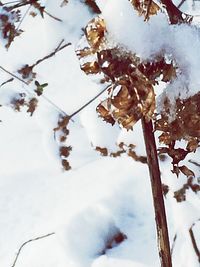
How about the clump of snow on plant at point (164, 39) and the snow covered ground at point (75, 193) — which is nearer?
the clump of snow on plant at point (164, 39)

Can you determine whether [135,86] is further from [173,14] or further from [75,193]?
[75,193]

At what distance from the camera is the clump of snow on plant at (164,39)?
89cm

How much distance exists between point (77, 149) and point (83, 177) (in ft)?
0.91

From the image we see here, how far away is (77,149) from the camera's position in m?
3.32

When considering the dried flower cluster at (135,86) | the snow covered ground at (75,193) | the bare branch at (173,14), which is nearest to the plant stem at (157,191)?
the dried flower cluster at (135,86)

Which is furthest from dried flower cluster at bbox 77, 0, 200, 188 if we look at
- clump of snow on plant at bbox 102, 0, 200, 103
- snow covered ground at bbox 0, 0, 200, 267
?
snow covered ground at bbox 0, 0, 200, 267

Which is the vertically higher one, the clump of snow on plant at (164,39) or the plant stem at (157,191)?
the clump of snow on plant at (164,39)

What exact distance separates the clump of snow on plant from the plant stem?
12 centimetres

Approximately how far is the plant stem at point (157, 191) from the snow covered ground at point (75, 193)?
1.30 metres

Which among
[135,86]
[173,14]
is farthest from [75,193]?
[135,86]

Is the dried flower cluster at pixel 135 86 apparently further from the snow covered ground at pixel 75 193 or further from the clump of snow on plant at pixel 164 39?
the snow covered ground at pixel 75 193

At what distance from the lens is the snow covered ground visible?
234 cm

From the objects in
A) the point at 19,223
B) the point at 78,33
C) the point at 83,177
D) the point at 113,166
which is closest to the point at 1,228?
the point at 19,223

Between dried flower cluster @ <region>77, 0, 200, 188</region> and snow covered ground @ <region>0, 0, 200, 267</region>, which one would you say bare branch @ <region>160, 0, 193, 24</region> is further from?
snow covered ground @ <region>0, 0, 200, 267</region>
